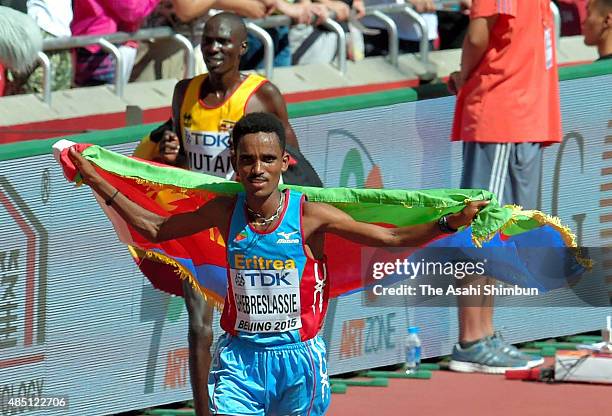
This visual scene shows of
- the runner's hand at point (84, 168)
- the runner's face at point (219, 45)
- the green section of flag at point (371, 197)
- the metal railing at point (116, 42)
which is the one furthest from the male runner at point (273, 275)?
the metal railing at point (116, 42)

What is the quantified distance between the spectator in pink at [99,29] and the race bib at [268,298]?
357 centimetres

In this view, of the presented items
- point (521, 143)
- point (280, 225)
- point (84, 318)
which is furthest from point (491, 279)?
point (280, 225)

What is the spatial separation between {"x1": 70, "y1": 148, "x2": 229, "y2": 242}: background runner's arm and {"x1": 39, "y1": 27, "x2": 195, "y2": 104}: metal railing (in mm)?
2461

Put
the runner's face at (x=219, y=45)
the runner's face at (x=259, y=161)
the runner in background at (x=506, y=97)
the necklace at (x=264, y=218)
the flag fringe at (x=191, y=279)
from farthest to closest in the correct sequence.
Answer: the runner in background at (x=506, y=97), the runner's face at (x=219, y=45), the flag fringe at (x=191, y=279), the necklace at (x=264, y=218), the runner's face at (x=259, y=161)

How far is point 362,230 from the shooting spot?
7480 mm

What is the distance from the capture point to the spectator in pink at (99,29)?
1074cm

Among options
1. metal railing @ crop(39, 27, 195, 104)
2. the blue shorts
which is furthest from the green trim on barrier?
the blue shorts

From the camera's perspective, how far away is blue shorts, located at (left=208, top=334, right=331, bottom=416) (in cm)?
740

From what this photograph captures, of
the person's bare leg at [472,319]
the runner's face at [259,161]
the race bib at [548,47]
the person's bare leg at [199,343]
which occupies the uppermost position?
the runner's face at [259,161]

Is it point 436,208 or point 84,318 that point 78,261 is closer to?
point 84,318

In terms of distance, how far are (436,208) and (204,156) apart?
5.72ft

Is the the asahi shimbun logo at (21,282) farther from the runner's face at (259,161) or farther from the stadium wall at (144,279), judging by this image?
the runner's face at (259,161)

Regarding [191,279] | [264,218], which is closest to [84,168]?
[264,218]

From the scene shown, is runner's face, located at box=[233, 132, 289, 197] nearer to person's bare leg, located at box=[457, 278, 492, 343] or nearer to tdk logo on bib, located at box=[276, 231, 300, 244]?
tdk logo on bib, located at box=[276, 231, 300, 244]
